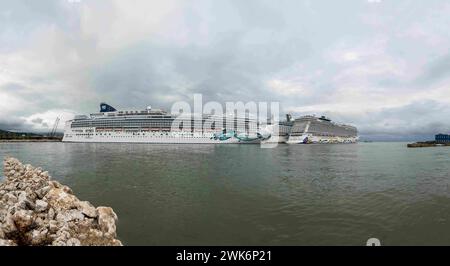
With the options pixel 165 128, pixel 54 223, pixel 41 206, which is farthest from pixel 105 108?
pixel 54 223

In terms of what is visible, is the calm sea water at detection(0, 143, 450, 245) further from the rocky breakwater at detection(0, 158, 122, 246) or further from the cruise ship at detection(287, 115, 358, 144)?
the cruise ship at detection(287, 115, 358, 144)

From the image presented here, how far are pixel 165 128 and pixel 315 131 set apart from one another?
6746 cm

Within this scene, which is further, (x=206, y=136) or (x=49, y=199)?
(x=206, y=136)

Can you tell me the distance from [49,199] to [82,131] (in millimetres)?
100608

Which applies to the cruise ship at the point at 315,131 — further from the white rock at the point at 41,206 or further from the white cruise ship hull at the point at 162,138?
the white rock at the point at 41,206

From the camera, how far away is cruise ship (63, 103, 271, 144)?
261 feet

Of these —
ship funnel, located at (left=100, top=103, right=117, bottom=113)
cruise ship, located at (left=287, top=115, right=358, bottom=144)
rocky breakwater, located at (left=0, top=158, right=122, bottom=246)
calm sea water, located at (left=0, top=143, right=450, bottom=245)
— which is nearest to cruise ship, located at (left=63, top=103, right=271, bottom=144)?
ship funnel, located at (left=100, top=103, right=117, bottom=113)

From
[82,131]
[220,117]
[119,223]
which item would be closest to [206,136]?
[220,117]

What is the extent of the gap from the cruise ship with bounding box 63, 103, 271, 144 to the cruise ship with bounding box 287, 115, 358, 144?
17929mm

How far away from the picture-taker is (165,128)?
80250mm

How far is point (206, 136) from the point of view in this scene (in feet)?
263
